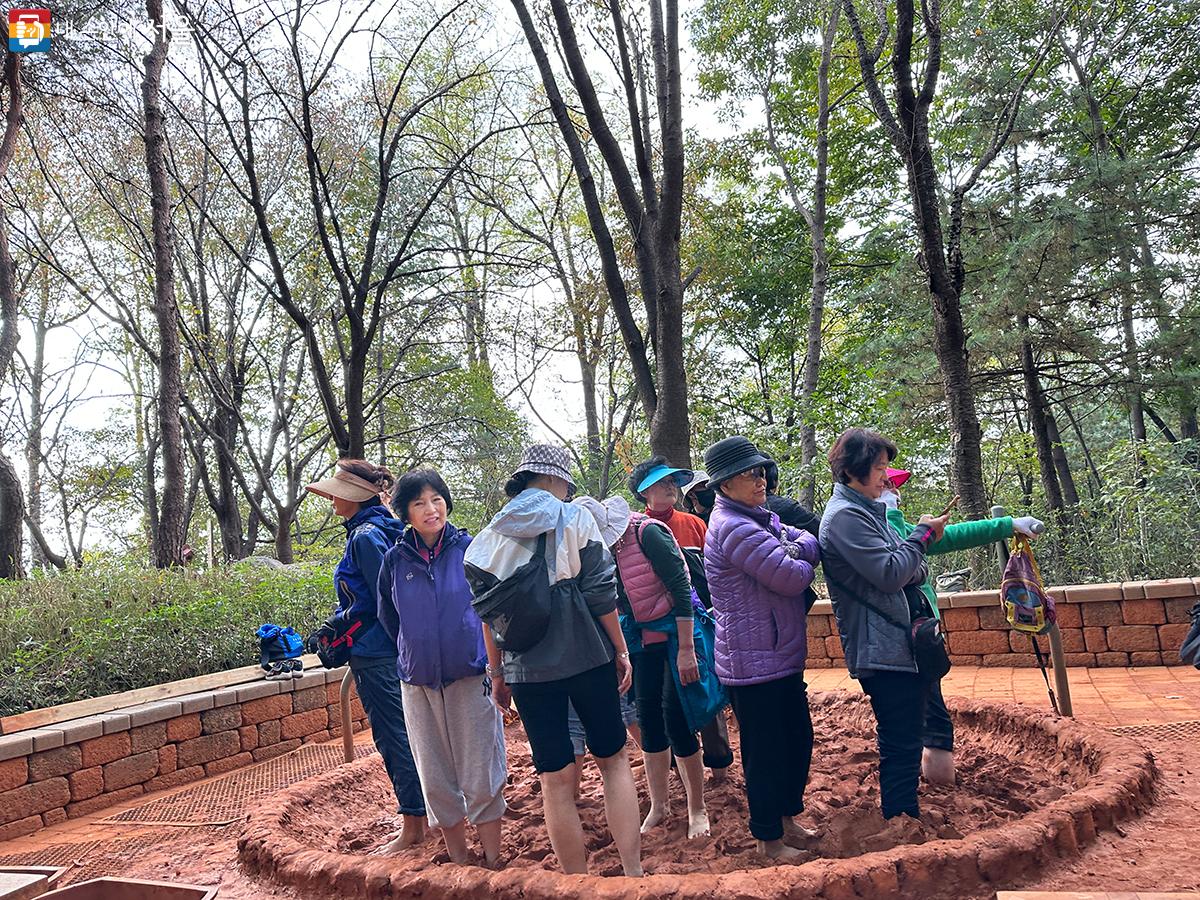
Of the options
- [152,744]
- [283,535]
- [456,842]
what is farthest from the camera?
[283,535]

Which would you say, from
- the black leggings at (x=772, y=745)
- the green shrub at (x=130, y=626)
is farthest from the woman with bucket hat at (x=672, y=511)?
the green shrub at (x=130, y=626)

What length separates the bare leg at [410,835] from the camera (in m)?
4.11

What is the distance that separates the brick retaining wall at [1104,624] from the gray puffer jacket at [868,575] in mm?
3908

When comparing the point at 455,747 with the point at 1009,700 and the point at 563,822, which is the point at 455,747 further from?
the point at 1009,700

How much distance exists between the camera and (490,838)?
12.3 ft

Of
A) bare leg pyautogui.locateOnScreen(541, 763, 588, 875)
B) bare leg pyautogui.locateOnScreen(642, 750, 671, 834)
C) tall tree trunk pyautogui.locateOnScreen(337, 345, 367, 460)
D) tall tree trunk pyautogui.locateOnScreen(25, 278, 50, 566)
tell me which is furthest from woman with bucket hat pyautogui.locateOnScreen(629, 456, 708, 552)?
tall tree trunk pyautogui.locateOnScreen(25, 278, 50, 566)

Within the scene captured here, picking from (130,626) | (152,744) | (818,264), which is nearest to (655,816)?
(152,744)

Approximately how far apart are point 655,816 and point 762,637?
3.87 ft

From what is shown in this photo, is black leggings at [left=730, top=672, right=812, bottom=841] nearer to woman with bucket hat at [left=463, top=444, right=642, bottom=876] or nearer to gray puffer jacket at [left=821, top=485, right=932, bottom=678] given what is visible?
gray puffer jacket at [left=821, top=485, right=932, bottom=678]

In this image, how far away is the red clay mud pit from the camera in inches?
105

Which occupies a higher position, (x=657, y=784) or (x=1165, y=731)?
(x=657, y=784)

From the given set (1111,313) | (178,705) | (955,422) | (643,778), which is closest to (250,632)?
(178,705)

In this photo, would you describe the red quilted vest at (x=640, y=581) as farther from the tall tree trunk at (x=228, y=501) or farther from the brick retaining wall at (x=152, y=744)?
the tall tree trunk at (x=228, y=501)

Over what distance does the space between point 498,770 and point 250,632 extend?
194 inches
